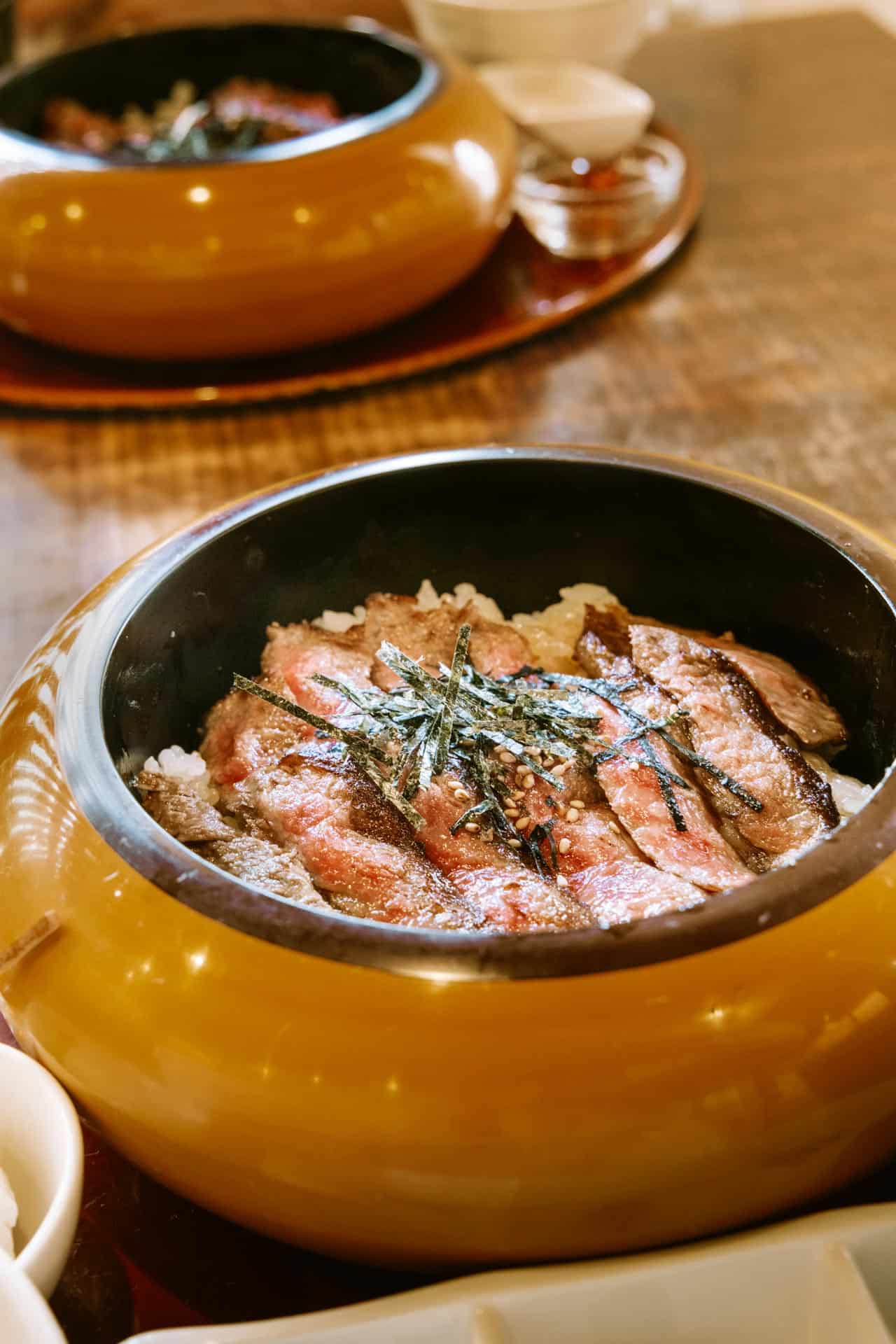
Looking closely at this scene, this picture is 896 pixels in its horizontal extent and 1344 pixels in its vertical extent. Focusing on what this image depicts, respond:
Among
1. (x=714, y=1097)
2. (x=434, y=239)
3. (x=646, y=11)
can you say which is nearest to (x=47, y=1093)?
(x=714, y=1097)

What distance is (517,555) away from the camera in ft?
5.66

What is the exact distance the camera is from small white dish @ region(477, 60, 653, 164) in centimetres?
312

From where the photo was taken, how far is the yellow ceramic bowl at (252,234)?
2.50m

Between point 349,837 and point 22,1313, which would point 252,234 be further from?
point 22,1313

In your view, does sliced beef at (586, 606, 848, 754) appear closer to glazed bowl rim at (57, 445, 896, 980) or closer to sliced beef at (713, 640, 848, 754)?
sliced beef at (713, 640, 848, 754)

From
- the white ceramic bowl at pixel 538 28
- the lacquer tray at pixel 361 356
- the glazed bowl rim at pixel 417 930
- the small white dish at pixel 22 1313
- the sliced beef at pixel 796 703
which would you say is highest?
the white ceramic bowl at pixel 538 28

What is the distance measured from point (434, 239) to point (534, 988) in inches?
78.6

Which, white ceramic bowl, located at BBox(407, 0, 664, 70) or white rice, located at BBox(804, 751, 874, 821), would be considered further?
white ceramic bowl, located at BBox(407, 0, 664, 70)

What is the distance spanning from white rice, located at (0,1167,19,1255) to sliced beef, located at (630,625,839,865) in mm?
784

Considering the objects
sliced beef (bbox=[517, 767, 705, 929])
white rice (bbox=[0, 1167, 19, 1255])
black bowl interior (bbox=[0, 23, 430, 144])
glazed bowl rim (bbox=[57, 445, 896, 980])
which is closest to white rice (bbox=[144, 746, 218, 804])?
glazed bowl rim (bbox=[57, 445, 896, 980])

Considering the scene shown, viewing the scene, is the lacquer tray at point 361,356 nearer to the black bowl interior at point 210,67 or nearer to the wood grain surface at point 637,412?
the wood grain surface at point 637,412

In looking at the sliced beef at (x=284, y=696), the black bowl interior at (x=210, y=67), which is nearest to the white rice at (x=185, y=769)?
the sliced beef at (x=284, y=696)

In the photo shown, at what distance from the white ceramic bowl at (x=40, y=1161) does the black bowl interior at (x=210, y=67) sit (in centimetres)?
283

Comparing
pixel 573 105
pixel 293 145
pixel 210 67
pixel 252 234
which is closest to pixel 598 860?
pixel 252 234
